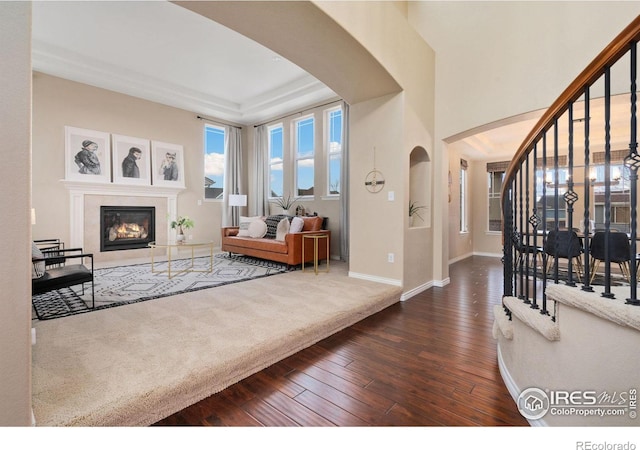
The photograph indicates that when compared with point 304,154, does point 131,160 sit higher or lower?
lower

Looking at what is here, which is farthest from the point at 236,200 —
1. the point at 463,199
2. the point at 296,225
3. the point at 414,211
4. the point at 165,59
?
the point at 463,199

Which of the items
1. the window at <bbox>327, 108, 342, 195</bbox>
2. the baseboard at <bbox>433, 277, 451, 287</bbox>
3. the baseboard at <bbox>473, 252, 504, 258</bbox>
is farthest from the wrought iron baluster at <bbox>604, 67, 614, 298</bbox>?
the baseboard at <bbox>473, 252, 504, 258</bbox>

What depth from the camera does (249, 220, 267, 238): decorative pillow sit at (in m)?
5.66

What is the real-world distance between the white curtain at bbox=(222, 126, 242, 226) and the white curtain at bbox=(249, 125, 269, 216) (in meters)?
0.44

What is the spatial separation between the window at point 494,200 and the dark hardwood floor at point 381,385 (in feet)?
17.8

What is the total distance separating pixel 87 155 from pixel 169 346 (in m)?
5.11

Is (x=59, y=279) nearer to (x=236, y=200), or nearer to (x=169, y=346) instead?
(x=169, y=346)

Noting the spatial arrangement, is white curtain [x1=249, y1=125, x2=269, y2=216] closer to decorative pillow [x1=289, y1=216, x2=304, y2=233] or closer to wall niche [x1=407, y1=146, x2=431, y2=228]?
decorative pillow [x1=289, y1=216, x2=304, y2=233]

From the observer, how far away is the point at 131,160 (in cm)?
577

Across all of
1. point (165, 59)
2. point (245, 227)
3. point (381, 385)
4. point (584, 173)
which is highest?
point (165, 59)
